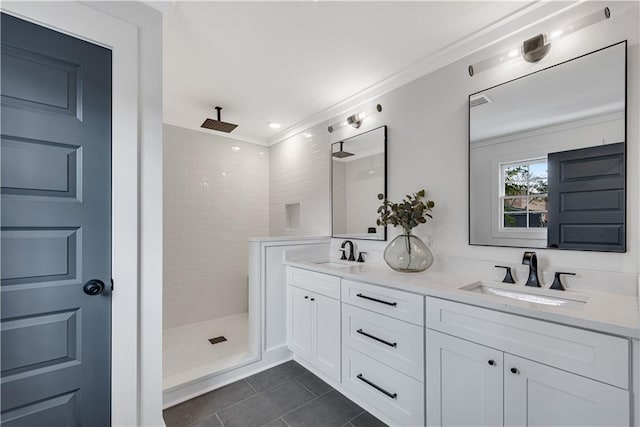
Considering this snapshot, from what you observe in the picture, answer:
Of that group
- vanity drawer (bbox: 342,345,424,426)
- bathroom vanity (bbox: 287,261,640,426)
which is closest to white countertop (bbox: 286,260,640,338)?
bathroom vanity (bbox: 287,261,640,426)

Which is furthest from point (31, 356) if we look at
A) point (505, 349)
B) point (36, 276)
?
point (505, 349)

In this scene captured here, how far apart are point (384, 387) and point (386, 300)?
537 mm

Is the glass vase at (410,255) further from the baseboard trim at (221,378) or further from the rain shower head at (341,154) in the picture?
the baseboard trim at (221,378)

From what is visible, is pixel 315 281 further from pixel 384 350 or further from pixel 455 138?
pixel 455 138

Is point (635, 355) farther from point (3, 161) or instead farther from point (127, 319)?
point (3, 161)

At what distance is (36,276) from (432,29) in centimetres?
254

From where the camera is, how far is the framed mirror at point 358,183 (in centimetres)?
246

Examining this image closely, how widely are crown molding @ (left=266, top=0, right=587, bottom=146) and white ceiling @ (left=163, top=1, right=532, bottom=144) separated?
0.11 feet

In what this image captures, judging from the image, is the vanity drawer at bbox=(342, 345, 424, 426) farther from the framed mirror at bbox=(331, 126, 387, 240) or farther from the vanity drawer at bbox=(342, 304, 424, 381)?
the framed mirror at bbox=(331, 126, 387, 240)

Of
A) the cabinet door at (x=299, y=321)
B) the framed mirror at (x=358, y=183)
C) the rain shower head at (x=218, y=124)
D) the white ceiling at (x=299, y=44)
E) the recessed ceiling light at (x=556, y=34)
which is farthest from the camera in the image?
the rain shower head at (x=218, y=124)

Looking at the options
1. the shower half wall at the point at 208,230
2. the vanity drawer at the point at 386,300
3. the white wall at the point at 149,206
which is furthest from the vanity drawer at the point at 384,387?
the shower half wall at the point at 208,230

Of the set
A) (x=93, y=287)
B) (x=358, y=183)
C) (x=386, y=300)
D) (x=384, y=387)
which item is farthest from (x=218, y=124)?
(x=384, y=387)

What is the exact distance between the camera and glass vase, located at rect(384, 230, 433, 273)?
6.25 feet

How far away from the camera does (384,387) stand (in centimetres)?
165
